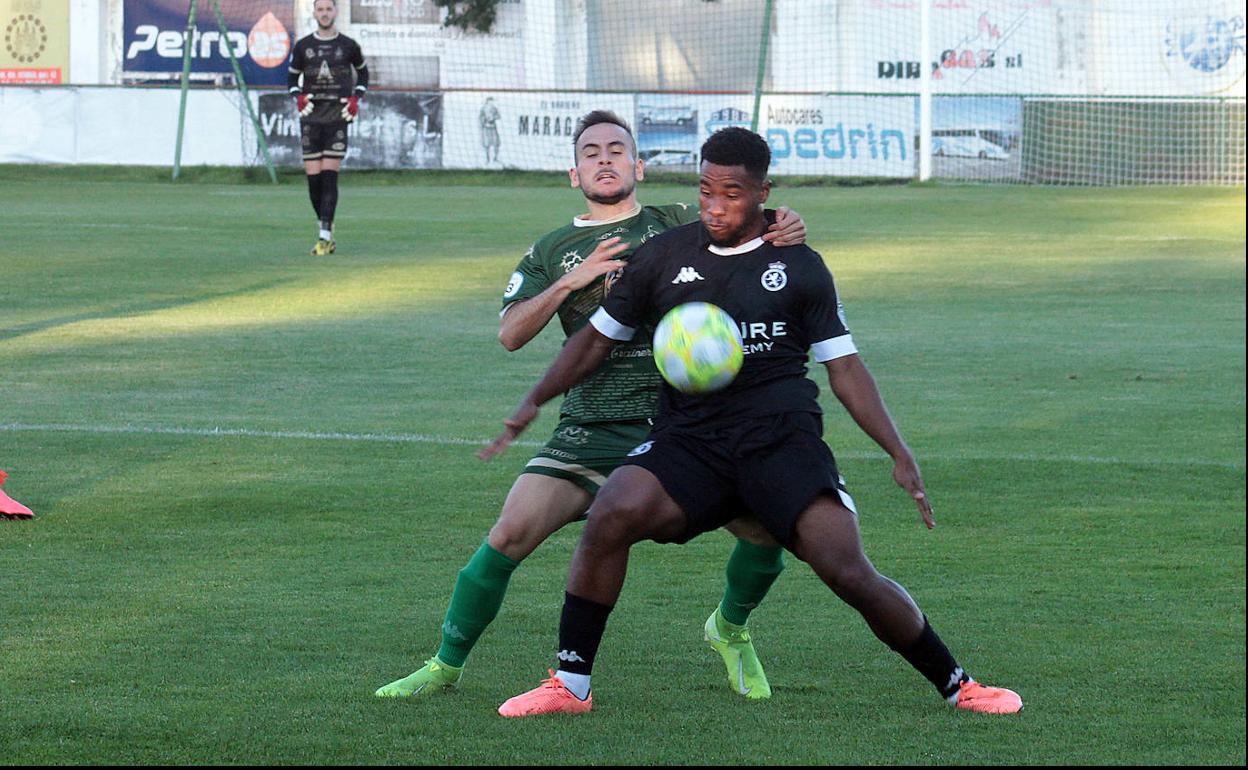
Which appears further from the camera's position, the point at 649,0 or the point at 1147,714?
the point at 649,0

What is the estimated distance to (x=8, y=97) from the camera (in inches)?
1271

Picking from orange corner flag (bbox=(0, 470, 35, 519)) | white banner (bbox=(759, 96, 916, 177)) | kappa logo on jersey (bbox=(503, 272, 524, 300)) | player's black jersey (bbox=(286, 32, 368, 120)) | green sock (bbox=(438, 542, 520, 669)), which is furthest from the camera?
white banner (bbox=(759, 96, 916, 177))

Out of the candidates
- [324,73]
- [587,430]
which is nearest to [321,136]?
[324,73]

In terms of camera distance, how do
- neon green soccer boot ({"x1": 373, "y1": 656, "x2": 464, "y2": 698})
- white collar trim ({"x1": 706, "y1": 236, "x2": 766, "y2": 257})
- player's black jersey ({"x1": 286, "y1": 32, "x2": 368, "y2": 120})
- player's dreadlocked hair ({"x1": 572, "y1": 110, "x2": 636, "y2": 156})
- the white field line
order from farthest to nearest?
player's black jersey ({"x1": 286, "y1": 32, "x2": 368, "y2": 120}) → the white field line → player's dreadlocked hair ({"x1": 572, "y1": 110, "x2": 636, "y2": 156}) → neon green soccer boot ({"x1": 373, "y1": 656, "x2": 464, "y2": 698}) → white collar trim ({"x1": 706, "y1": 236, "x2": 766, "y2": 257})

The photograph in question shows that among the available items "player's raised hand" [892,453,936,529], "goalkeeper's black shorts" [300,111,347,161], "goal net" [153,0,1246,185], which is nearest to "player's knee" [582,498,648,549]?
"player's raised hand" [892,453,936,529]

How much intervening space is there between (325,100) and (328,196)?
56.9 inches

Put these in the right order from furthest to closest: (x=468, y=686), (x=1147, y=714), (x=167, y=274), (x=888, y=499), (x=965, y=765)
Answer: (x=167, y=274), (x=888, y=499), (x=468, y=686), (x=1147, y=714), (x=965, y=765)

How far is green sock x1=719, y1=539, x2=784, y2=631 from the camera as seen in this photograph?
5469mm

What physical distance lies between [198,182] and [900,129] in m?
11.7

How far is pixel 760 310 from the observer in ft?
16.7

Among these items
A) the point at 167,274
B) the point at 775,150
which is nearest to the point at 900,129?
the point at 775,150

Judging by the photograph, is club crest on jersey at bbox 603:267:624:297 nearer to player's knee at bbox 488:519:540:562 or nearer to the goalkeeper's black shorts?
player's knee at bbox 488:519:540:562

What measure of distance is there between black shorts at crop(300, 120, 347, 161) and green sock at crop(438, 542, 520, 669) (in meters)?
14.5

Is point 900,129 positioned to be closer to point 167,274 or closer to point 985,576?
point 167,274
